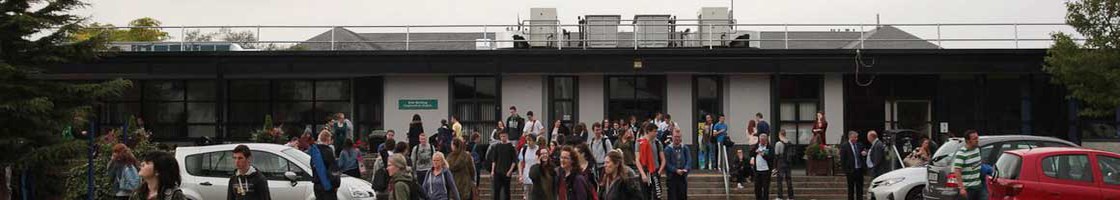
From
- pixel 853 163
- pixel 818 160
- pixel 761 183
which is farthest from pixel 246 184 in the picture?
pixel 818 160

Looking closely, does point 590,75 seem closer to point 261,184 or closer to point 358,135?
point 358,135

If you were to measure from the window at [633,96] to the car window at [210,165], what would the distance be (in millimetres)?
12568

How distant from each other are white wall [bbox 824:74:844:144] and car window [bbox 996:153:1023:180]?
13.1 meters

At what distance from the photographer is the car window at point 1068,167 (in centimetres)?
1289

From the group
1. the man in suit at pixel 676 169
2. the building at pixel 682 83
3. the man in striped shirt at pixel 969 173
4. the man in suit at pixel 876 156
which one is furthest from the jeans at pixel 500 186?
the building at pixel 682 83

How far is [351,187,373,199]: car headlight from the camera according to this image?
15.6 metres

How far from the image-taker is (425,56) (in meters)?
25.9

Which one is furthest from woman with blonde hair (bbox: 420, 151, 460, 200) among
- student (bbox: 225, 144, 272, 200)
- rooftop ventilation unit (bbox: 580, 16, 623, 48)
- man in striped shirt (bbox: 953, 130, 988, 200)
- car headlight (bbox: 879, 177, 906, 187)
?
rooftop ventilation unit (bbox: 580, 16, 623, 48)

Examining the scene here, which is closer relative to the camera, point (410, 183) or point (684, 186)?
point (410, 183)

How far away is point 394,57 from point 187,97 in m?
6.01

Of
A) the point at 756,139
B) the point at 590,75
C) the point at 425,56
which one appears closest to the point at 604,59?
the point at 590,75

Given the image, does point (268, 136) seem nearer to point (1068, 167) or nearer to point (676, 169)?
point (676, 169)

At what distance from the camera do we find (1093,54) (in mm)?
23000

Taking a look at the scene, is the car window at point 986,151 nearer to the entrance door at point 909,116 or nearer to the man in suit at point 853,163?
the man in suit at point 853,163
